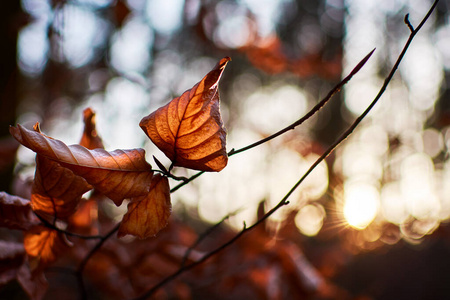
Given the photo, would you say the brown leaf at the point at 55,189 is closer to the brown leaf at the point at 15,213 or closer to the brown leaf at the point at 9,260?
the brown leaf at the point at 15,213

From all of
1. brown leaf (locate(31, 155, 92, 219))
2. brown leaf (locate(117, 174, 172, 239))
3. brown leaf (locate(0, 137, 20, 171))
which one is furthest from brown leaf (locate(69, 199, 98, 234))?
brown leaf (locate(117, 174, 172, 239))

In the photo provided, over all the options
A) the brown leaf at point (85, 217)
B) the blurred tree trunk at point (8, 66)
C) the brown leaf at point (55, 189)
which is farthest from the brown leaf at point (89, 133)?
the blurred tree trunk at point (8, 66)

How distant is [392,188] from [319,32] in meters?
3.55

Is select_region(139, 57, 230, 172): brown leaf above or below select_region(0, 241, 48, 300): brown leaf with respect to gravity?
above

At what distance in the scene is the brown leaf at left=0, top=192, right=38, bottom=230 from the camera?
48 centimetres

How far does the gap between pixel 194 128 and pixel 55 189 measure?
0.70 feet

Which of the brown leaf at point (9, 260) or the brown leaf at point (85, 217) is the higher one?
the brown leaf at point (85, 217)

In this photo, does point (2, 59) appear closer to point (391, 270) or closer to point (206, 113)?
point (206, 113)

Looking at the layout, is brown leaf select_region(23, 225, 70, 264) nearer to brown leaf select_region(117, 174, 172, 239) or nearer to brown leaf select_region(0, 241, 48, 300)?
brown leaf select_region(0, 241, 48, 300)

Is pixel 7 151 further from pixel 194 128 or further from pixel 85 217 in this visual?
pixel 194 128

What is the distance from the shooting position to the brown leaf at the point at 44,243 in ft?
1.73

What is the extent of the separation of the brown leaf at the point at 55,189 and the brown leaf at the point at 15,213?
2cm

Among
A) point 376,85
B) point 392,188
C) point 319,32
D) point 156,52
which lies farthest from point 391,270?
point 156,52

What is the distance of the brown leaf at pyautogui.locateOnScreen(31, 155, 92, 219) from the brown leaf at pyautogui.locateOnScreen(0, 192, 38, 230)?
0.02m
